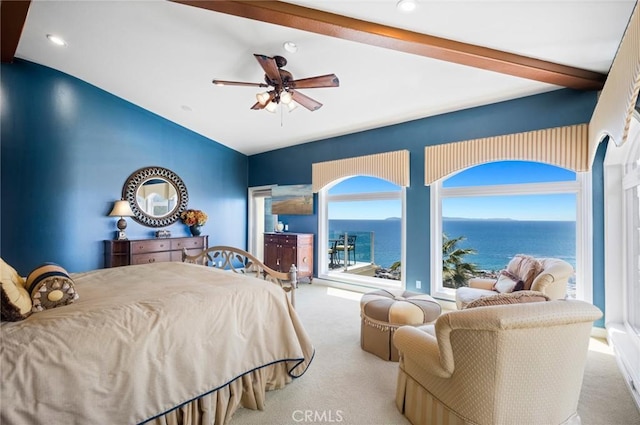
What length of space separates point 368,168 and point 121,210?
4.11 metres

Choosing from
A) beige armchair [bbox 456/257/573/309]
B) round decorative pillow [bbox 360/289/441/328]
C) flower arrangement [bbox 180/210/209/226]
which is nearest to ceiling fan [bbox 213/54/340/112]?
round decorative pillow [bbox 360/289/441/328]

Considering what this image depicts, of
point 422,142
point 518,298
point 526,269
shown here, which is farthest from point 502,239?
point 518,298

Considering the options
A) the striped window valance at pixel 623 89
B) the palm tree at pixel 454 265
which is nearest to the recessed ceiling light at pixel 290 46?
the striped window valance at pixel 623 89

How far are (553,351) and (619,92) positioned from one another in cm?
175

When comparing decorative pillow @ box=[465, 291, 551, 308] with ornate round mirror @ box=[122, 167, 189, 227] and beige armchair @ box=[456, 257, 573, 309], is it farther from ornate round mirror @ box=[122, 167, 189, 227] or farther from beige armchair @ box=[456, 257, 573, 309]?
ornate round mirror @ box=[122, 167, 189, 227]

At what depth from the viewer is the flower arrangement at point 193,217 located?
5.66 metres

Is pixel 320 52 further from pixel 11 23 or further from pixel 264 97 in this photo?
pixel 11 23

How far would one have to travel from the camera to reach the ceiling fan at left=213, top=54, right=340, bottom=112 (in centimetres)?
274

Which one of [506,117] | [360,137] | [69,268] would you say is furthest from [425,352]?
[69,268]

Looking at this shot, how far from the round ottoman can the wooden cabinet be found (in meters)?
2.60

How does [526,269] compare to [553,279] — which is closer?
[553,279]

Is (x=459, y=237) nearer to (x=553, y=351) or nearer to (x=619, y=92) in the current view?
(x=619, y=92)

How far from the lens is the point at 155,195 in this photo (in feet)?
17.8

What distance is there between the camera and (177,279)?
7.66 ft
